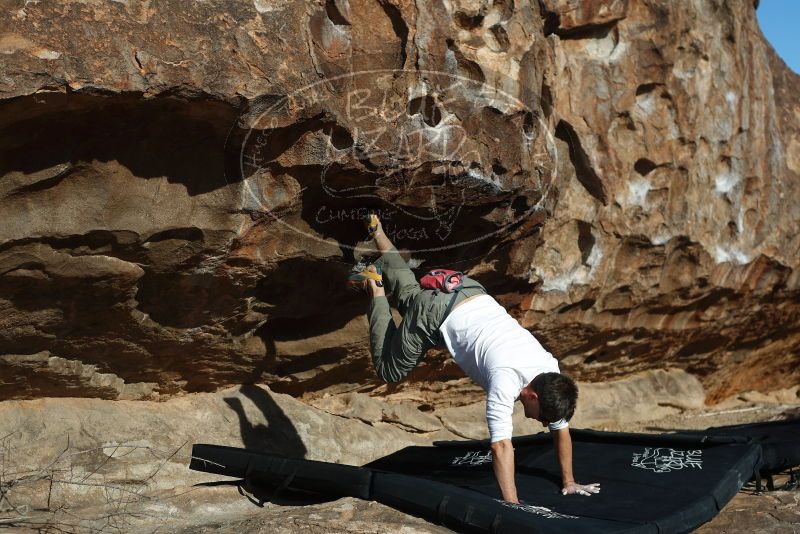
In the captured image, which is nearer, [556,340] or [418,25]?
[418,25]

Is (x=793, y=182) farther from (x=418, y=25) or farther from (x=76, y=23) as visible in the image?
(x=76, y=23)

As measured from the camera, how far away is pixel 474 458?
3859 mm

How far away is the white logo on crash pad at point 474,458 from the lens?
3.80 meters

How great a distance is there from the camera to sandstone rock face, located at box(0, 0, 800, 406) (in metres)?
3.02

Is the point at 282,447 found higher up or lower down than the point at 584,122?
lower down

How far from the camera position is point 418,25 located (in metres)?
3.55

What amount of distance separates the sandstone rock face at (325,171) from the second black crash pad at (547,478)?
2.27 ft

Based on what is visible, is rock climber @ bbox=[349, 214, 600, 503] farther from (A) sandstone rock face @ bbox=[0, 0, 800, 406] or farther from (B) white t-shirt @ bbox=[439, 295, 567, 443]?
(A) sandstone rock face @ bbox=[0, 0, 800, 406]

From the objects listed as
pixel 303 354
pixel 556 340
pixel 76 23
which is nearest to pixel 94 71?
pixel 76 23

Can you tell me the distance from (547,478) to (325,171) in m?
1.47

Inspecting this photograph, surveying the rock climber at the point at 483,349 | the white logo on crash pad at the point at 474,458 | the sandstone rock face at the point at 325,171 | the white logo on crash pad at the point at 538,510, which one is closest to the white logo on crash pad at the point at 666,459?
the rock climber at the point at 483,349

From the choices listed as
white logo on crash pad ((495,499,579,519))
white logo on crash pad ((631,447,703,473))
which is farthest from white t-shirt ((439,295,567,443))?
white logo on crash pad ((631,447,703,473))

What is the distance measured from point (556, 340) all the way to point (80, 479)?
9.21ft

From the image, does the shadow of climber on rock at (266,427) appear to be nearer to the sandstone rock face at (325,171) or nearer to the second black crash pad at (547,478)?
the sandstone rock face at (325,171)
